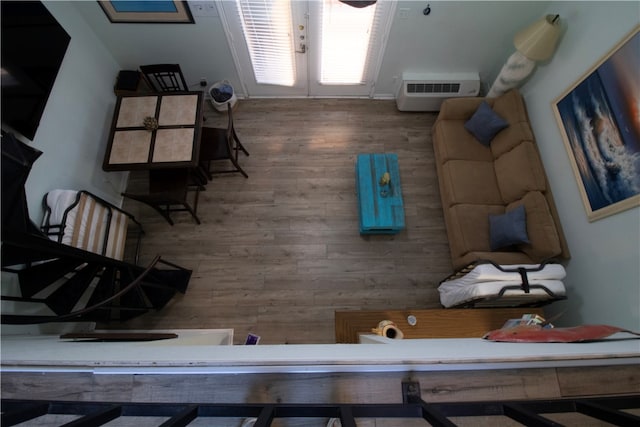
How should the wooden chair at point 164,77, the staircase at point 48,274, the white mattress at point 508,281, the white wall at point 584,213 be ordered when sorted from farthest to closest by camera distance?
the wooden chair at point 164,77, the white mattress at point 508,281, the white wall at point 584,213, the staircase at point 48,274

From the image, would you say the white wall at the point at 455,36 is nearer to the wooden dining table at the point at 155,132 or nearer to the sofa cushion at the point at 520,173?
the sofa cushion at the point at 520,173

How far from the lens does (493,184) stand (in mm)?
2805

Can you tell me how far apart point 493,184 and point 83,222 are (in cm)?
388

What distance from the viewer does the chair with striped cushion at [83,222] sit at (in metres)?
2.15

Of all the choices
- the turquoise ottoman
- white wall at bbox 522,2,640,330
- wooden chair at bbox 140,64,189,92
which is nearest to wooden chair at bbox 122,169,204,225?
wooden chair at bbox 140,64,189,92

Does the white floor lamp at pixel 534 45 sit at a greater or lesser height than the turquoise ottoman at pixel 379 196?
greater

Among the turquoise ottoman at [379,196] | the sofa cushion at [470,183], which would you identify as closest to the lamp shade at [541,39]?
the sofa cushion at [470,183]

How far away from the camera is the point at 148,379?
3.22 ft

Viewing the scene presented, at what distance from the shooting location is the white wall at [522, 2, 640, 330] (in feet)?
6.24

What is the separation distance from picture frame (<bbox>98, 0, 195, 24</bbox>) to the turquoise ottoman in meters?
2.39

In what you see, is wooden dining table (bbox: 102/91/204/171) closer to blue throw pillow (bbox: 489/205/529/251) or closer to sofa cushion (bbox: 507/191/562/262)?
blue throw pillow (bbox: 489/205/529/251)

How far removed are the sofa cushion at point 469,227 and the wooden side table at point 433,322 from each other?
644 mm

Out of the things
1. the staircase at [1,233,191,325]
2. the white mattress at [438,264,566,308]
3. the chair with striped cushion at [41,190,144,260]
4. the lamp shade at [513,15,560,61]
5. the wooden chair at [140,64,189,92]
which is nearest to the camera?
the staircase at [1,233,191,325]

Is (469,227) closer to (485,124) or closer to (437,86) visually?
(485,124)
